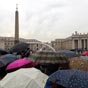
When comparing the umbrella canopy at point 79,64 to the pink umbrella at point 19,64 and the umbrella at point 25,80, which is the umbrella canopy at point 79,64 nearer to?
the pink umbrella at point 19,64

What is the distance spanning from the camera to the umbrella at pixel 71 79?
5623mm

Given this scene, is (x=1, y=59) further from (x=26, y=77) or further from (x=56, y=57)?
(x=26, y=77)

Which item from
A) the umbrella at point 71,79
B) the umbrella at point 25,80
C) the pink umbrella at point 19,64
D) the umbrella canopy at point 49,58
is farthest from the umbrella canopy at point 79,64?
the umbrella at point 71,79

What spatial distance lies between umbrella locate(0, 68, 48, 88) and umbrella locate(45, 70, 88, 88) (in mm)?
A: 627

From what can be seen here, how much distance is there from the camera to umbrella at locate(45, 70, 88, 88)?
18.4ft

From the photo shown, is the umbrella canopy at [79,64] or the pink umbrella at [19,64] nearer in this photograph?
the umbrella canopy at [79,64]

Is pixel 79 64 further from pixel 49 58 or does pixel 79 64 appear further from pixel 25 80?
pixel 25 80

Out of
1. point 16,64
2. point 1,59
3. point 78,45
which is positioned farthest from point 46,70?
point 78,45

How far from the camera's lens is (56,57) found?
9.11 meters

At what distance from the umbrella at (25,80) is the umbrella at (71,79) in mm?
627

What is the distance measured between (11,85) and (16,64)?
2354 mm

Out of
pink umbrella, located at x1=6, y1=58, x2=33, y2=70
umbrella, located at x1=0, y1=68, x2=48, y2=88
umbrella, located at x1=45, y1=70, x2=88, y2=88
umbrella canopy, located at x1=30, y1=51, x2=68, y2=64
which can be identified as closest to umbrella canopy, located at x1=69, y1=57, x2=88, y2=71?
umbrella canopy, located at x1=30, y1=51, x2=68, y2=64

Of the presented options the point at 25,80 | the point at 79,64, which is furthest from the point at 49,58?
the point at 25,80

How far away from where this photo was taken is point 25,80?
665 centimetres
